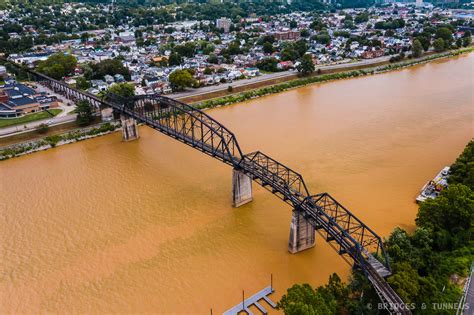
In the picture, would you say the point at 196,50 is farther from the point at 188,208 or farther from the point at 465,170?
the point at 465,170

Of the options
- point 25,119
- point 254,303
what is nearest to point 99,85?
point 25,119

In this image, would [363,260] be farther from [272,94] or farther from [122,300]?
[272,94]

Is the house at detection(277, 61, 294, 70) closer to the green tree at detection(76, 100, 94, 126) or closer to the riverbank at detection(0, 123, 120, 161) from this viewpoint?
the riverbank at detection(0, 123, 120, 161)

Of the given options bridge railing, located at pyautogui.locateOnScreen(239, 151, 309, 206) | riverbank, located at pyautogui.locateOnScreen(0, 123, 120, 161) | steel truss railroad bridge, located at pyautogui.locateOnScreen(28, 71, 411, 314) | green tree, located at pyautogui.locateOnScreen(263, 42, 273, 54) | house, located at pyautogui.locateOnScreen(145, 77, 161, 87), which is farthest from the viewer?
green tree, located at pyautogui.locateOnScreen(263, 42, 273, 54)

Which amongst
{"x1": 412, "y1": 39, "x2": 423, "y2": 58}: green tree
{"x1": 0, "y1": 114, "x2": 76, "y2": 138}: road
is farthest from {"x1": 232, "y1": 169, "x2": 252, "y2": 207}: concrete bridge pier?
{"x1": 412, "y1": 39, "x2": 423, "y2": 58}: green tree

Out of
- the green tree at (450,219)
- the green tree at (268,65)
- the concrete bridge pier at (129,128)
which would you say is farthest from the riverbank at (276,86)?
the green tree at (450,219)

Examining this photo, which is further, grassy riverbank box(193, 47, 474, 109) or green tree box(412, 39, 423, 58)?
green tree box(412, 39, 423, 58)

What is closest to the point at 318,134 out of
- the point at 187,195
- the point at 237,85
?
the point at 187,195

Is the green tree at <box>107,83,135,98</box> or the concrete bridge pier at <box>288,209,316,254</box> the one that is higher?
the green tree at <box>107,83,135,98</box>
